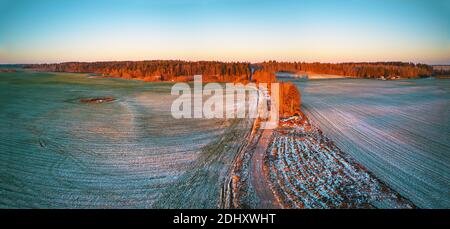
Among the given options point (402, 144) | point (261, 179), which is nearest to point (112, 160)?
point (261, 179)

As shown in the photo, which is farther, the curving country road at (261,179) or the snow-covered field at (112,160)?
the snow-covered field at (112,160)

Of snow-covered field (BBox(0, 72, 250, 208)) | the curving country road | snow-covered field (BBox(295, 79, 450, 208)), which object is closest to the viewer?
the curving country road

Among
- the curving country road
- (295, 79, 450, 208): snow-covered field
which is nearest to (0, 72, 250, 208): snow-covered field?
the curving country road

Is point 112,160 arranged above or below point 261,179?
above

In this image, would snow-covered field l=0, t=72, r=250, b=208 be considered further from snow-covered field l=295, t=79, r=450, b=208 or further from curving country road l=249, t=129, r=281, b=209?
snow-covered field l=295, t=79, r=450, b=208

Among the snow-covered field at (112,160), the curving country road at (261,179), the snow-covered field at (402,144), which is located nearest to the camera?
the curving country road at (261,179)

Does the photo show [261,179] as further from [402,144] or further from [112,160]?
[402,144]

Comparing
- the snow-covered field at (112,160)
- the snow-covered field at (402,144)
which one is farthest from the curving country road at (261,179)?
the snow-covered field at (402,144)

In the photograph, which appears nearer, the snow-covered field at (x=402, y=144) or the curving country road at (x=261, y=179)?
the curving country road at (x=261, y=179)

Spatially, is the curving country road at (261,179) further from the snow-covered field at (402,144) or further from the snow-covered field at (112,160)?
the snow-covered field at (402,144)

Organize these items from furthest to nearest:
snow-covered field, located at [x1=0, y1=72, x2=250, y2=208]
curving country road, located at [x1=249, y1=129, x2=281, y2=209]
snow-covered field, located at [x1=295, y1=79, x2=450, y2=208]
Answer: snow-covered field, located at [x1=295, y1=79, x2=450, y2=208], snow-covered field, located at [x1=0, y1=72, x2=250, y2=208], curving country road, located at [x1=249, y1=129, x2=281, y2=209]

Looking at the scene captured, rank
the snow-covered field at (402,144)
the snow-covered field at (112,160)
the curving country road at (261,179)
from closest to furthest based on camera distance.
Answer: the curving country road at (261,179)
the snow-covered field at (112,160)
the snow-covered field at (402,144)
